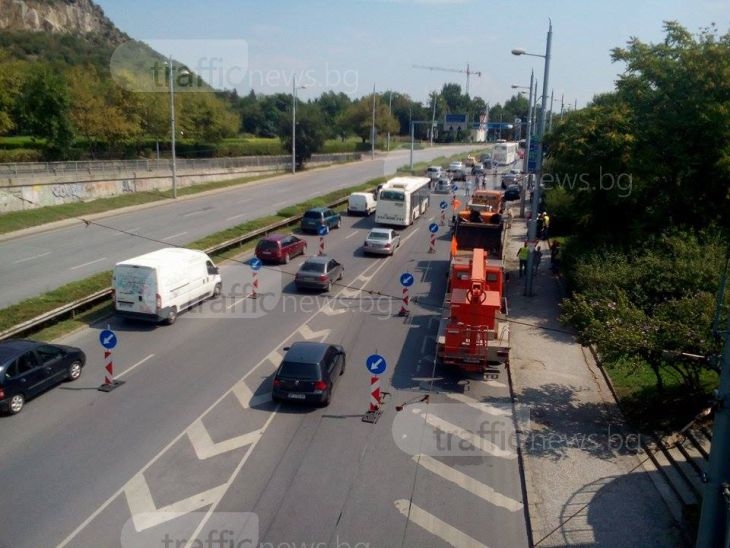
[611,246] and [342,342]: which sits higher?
[611,246]

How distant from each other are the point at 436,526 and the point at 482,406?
221 inches

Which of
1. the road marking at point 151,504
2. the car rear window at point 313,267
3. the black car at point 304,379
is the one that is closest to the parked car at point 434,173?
the car rear window at point 313,267

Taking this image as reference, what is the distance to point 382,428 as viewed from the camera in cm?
1462

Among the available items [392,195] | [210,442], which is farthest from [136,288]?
[392,195]

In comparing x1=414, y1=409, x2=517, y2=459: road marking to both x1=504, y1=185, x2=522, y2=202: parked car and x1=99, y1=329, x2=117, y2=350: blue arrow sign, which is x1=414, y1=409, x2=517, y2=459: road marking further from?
x1=504, y1=185, x2=522, y2=202: parked car

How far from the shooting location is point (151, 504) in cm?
1121

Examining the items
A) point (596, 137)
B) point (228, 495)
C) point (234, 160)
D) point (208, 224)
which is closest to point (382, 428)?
point (228, 495)

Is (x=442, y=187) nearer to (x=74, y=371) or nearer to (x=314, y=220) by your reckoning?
(x=314, y=220)

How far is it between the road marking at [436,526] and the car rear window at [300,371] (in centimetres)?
441

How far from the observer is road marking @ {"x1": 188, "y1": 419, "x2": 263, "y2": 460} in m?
13.1

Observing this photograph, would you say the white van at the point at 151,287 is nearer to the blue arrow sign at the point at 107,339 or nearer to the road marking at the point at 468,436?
the blue arrow sign at the point at 107,339

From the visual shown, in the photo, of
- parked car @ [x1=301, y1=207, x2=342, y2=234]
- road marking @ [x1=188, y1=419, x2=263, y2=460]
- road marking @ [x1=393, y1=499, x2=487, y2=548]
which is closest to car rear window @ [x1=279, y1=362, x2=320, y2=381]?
road marking @ [x1=188, y1=419, x2=263, y2=460]

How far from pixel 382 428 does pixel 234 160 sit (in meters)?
54.9

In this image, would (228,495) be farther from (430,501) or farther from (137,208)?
(137,208)
